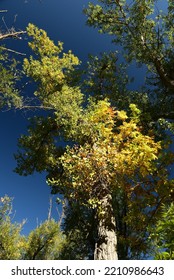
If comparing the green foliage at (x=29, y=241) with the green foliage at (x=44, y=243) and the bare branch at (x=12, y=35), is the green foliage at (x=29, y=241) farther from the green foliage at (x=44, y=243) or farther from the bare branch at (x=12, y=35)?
the bare branch at (x=12, y=35)

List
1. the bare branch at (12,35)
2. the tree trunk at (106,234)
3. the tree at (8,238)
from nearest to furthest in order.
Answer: the tree trunk at (106,234)
the bare branch at (12,35)
the tree at (8,238)

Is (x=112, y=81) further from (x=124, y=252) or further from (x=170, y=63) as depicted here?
(x=124, y=252)

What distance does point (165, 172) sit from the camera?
11672 millimetres

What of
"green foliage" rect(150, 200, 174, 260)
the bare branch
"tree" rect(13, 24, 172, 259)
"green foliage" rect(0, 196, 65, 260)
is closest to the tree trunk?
"tree" rect(13, 24, 172, 259)

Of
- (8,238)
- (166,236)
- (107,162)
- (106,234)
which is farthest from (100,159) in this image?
(8,238)

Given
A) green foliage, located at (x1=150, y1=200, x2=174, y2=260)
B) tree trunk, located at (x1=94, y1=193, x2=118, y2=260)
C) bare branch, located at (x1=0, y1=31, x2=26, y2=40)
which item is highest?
bare branch, located at (x1=0, y1=31, x2=26, y2=40)

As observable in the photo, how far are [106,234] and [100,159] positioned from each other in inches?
112

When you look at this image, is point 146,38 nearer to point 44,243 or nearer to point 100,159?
point 100,159

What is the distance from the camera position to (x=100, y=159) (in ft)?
32.8

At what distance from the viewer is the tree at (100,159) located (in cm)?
995

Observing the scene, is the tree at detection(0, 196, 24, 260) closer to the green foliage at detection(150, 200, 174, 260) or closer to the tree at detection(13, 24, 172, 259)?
the tree at detection(13, 24, 172, 259)

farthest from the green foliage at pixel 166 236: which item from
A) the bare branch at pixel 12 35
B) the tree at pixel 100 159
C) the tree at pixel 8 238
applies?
the tree at pixel 8 238

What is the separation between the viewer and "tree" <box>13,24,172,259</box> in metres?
9.95
